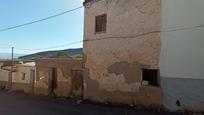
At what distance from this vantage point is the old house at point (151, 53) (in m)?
16.0

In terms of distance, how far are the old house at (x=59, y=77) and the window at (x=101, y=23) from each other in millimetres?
2830

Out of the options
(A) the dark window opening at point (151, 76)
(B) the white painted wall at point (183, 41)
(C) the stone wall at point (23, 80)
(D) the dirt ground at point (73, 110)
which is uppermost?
(B) the white painted wall at point (183, 41)

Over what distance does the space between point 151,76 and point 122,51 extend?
2.39 meters

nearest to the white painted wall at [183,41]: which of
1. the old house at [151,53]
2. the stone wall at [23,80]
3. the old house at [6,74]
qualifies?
the old house at [151,53]

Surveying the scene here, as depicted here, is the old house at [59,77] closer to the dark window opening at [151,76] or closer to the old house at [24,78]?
the old house at [24,78]

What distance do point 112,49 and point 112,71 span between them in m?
1.26

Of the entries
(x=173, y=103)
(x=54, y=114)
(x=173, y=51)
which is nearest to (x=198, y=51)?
(x=173, y=51)

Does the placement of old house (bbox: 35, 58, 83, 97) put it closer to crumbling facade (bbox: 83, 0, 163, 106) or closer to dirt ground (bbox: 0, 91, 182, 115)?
crumbling facade (bbox: 83, 0, 163, 106)

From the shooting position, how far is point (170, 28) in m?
16.2

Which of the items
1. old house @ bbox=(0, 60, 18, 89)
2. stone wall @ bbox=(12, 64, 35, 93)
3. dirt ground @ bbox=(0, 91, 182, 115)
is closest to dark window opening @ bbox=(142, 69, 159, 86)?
dirt ground @ bbox=(0, 91, 182, 115)

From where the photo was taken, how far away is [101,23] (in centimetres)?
2055

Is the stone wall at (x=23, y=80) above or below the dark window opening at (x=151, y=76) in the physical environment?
below

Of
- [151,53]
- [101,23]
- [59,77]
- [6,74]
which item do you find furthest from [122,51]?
[6,74]

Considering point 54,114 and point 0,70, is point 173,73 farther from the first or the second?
point 0,70
